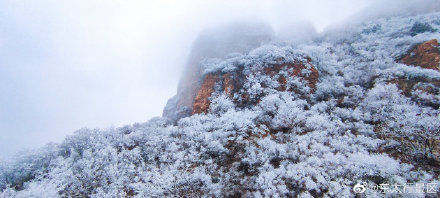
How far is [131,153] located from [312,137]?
33.5ft

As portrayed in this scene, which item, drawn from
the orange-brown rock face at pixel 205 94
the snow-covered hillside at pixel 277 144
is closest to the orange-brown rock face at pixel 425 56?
the snow-covered hillside at pixel 277 144

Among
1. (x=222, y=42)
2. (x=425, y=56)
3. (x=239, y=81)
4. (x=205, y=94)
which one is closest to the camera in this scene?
(x=425, y=56)

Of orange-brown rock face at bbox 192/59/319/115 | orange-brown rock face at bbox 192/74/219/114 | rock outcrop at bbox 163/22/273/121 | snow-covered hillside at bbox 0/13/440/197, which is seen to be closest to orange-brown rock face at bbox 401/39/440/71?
snow-covered hillside at bbox 0/13/440/197

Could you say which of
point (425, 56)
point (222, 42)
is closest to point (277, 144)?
point (425, 56)

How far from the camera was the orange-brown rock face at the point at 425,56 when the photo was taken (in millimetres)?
13195

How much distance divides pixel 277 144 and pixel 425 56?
13.4 m

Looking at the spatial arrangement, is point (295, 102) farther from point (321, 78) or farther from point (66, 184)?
point (66, 184)

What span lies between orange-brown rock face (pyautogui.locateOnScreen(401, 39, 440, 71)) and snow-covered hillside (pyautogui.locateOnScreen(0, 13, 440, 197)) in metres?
0.37

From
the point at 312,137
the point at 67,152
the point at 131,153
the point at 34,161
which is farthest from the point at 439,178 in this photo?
the point at 34,161

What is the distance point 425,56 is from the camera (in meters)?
14.0

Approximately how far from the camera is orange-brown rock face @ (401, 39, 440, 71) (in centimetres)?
1320

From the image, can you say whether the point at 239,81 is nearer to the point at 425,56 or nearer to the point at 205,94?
the point at 205,94
